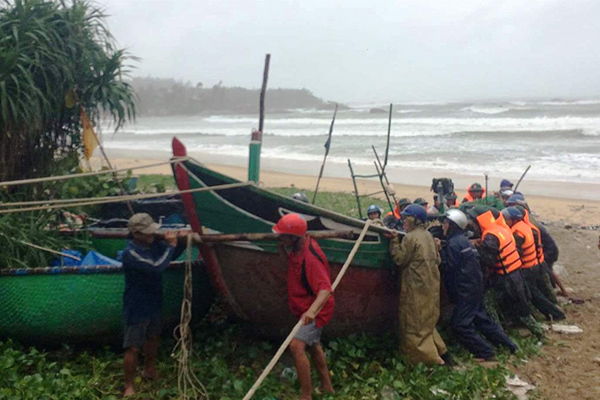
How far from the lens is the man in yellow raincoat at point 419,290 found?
16.1ft

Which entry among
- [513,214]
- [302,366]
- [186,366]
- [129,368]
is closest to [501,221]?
[513,214]

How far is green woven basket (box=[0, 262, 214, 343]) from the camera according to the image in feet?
15.9

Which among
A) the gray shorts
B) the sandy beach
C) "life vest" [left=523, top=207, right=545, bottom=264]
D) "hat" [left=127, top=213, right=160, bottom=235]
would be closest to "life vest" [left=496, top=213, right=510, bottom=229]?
"life vest" [left=523, top=207, right=545, bottom=264]

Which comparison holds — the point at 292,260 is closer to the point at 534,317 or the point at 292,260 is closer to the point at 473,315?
the point at 473,315

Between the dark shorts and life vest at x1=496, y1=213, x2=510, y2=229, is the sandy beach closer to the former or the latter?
life vest at x1=496, y1=213, x2=510, y2=229

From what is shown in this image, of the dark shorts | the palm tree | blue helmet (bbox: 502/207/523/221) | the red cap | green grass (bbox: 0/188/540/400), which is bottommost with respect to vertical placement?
green grass (bbox: 0/188/540/400)

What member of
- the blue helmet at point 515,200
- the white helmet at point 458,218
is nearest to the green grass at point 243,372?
the white helmet at point 458,218

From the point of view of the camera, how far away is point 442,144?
93.9ft

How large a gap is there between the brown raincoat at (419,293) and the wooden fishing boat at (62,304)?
8.18 ft

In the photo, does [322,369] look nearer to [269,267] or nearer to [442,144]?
[269,267]

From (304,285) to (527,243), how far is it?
3076 millimetres

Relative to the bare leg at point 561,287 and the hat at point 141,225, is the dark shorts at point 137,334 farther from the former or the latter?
the bare leg at point 561,287

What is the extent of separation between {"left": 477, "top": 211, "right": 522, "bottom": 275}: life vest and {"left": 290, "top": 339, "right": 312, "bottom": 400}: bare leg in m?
2.46

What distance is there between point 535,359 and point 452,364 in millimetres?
891
